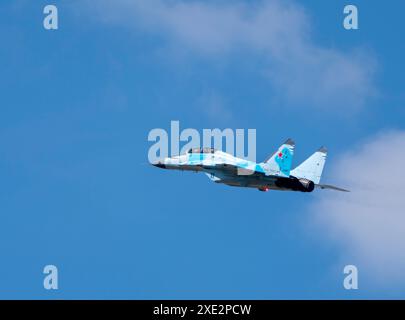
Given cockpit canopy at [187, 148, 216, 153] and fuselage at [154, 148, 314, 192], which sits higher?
cockpit canopy at [187, 148, 216, 153]

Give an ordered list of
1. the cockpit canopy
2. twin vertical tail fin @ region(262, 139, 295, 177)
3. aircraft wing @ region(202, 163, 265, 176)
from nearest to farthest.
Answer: twin vertical tail fin @ region(262, 139, 295, 177), aircraft wing @ region(202, 163, 265, 176), the cockpit canopy

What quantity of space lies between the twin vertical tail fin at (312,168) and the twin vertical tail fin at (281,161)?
1352 millimetres

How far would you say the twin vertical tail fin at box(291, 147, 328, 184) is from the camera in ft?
317

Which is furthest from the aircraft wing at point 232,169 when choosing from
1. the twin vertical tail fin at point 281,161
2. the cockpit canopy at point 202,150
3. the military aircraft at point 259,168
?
the cockpit canopy at point 202,150

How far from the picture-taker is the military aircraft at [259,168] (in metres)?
95.0

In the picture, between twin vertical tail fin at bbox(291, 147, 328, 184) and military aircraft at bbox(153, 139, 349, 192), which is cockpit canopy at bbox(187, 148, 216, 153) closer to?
military aircraft at bbox(153, 139, 349, 192)

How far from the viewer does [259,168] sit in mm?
95125

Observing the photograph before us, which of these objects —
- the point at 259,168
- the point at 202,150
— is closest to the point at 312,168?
the point at 259,168

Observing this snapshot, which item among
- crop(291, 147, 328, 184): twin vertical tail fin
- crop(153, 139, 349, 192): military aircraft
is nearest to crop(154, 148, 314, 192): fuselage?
crop(153, 139, 349, 192): military aircraft

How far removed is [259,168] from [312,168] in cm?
479
